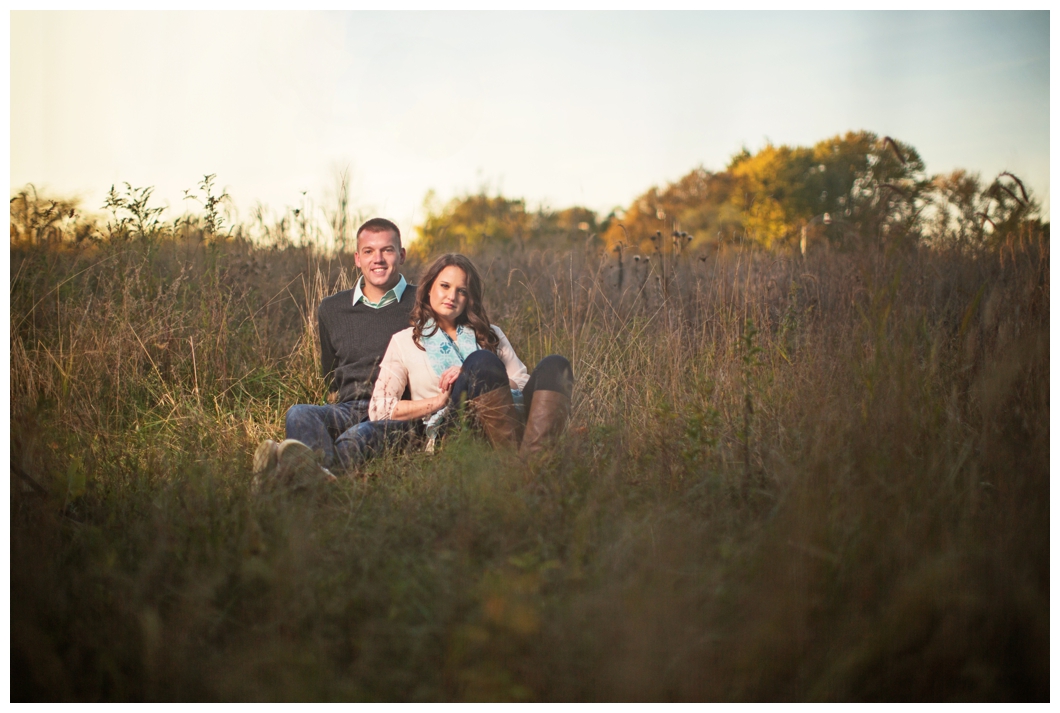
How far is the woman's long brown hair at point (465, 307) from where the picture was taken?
3.23 metres

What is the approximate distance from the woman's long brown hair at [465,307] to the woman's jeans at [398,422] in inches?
10.6

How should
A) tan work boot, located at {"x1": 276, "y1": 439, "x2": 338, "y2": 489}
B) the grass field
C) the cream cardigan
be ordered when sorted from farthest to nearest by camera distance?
the cream cardigan, tan work boot, located at {"x1": 276, "y1": 439, "x2": 338, "y2": 489}, the grass field

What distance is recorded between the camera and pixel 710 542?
2020 millimetres

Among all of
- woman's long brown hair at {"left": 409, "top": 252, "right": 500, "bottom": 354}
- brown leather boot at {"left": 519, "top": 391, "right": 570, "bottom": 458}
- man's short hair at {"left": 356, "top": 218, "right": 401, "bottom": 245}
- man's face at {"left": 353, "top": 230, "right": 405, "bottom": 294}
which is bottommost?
brown leather boot at {"left": 519, "top": 391, "right": 570, "bottom": 458}

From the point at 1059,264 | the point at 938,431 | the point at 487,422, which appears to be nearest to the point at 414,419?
the point at 487,422

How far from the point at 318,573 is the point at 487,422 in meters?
1.11

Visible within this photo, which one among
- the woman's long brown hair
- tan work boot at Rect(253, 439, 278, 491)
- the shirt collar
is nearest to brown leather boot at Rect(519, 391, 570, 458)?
the woman's long brown hair

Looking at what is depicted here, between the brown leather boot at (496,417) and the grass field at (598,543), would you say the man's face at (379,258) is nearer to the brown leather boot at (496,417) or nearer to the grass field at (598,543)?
the grass field at (598,543)

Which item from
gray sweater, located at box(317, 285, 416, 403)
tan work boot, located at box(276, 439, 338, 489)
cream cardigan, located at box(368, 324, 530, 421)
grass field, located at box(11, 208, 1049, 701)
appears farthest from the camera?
gray sweater, located at box(317, 285, 416, 403)

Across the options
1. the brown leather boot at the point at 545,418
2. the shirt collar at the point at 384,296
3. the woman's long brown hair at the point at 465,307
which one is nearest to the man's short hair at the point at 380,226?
the shirt collar at the point at 384,296

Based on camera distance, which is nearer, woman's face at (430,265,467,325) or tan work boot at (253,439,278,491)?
tan work boot at (253,439,278,491)

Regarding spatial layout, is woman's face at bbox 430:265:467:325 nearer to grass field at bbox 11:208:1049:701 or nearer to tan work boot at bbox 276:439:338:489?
grass field at bbox 11:208:1049:701

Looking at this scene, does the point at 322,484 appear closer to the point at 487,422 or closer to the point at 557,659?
the point at 487,422

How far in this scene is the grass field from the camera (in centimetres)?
154
